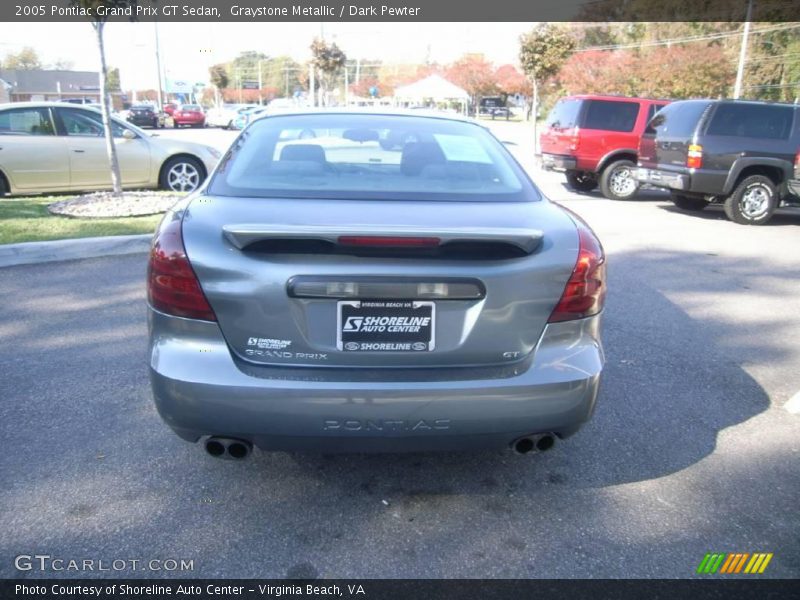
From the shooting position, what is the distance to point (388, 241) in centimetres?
239

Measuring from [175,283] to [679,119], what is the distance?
1043cm

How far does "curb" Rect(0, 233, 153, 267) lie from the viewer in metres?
6.52

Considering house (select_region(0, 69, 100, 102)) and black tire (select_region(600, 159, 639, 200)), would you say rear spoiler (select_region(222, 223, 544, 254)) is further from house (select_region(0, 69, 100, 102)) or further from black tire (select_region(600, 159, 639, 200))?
house (select_region(0, 69, 100, 102))

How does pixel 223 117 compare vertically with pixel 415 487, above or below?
above

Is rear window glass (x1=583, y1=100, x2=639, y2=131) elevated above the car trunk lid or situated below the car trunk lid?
above

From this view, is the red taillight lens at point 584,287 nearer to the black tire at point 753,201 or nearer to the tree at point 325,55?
the black tire at point 753,201

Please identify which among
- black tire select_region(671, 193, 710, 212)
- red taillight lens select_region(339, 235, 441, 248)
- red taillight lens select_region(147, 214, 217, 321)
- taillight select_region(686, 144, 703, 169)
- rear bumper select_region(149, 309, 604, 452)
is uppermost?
red taillight lens select_region(339, 235, 441, 248)

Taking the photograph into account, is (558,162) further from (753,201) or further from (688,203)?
(753,201)

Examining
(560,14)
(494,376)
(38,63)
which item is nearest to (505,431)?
(494,376)

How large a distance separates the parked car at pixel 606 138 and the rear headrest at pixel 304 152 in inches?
418

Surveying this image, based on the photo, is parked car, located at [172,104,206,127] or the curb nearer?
the curb

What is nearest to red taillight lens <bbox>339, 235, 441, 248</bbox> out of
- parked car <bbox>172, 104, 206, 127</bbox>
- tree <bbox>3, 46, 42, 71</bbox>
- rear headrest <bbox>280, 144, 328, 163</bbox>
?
rear headrest <bbox>280, 144, 328, 163</bbox>

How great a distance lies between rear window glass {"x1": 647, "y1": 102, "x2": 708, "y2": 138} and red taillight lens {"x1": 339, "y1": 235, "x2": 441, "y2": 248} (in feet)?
31.5

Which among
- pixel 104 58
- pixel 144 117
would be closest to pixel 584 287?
pixel 104 58
